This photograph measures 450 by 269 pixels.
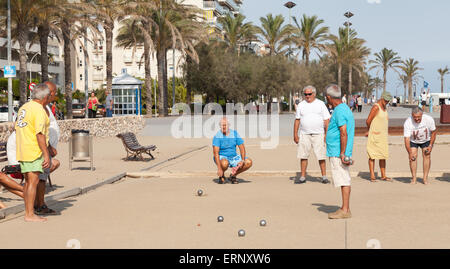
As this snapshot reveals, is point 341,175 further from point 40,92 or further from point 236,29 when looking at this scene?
point 236,29

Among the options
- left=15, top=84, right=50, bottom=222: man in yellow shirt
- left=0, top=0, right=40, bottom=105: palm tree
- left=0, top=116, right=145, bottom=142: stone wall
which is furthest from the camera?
left=0, top=0, right=40, bottom=105: palm tree

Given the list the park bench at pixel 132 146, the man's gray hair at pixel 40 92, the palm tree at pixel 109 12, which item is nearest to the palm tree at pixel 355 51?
the palm tree at pixel 109 12

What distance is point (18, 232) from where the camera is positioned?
7113 mm

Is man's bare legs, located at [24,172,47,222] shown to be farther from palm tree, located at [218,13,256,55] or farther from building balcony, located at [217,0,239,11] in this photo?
building balcony, located at [217,0,239,11]

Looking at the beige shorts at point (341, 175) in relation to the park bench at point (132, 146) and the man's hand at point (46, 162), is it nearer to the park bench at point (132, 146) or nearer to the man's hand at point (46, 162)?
the man's hand at point (46, 162)

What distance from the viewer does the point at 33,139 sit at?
7.47 metres

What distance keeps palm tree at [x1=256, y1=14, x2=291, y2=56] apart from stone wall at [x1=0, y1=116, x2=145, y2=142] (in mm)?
37291

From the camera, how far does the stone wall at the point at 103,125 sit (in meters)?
22.7

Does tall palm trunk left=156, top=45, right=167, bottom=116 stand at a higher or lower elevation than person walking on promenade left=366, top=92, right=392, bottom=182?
higher

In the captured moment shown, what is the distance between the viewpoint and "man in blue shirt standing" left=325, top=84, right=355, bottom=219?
25.5 feet

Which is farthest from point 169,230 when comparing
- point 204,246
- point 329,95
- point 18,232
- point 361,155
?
point 361,155

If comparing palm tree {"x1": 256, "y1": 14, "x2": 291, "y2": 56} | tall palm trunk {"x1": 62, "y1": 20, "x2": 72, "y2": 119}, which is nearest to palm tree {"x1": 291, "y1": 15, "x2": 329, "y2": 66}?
palm tree {"x1": 256, "y1": 14, "x2": 291, "y2": 56}

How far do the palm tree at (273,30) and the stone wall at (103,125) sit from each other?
122 ft

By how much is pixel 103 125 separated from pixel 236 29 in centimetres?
4440
